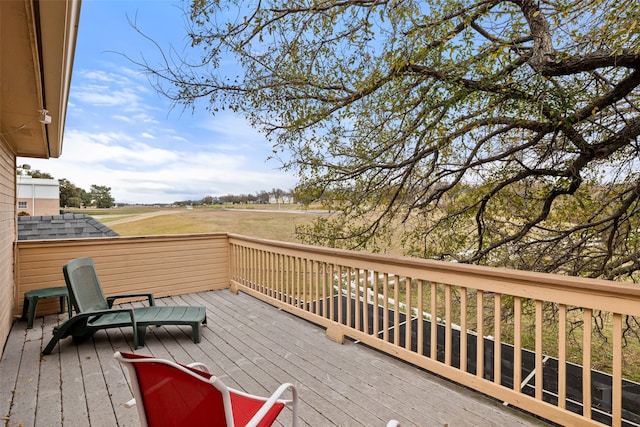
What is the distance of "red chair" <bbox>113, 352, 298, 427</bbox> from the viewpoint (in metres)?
1.27

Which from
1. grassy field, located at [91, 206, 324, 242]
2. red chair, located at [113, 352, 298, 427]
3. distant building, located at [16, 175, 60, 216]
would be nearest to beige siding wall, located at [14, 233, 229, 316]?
grassy field, located at [91, 206, 324, 242]

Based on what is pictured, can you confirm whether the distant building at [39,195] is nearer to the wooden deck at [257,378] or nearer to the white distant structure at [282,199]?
the wooden deck at [257,378]

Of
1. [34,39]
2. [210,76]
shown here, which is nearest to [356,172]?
[210,76]

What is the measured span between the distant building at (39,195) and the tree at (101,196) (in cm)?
111

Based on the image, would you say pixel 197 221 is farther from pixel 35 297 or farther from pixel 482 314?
pixel 482 314

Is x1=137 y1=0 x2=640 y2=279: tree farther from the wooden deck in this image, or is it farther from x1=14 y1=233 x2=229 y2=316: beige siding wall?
the wooden deck

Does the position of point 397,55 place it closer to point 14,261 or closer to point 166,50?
point 166,50

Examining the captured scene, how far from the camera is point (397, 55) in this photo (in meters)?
4.27

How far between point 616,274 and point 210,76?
6.54 meters

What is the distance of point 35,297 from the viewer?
13.7ft

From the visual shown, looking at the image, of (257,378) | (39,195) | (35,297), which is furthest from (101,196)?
(257,378)

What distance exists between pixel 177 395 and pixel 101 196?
31.5 ft

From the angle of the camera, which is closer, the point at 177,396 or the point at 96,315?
the point at 177,396

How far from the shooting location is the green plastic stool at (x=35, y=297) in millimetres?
4156
